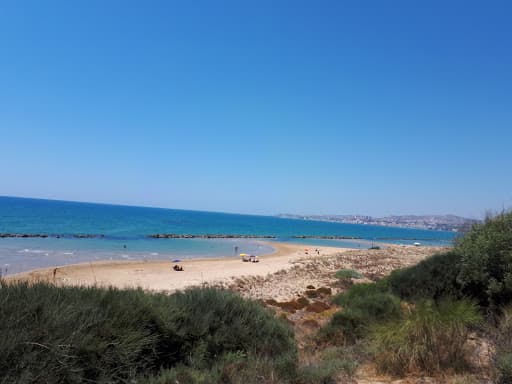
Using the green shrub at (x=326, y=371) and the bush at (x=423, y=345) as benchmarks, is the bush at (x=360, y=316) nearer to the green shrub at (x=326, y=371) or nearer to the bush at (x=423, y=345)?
the bush at (x=423, y=345)

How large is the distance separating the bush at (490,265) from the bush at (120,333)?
5323 millimetres

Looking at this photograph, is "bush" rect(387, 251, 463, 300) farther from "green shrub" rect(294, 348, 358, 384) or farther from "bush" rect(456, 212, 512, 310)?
"green shrub" rect(294, 348, 358, 384)

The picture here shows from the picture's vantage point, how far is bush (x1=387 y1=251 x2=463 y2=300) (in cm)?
973

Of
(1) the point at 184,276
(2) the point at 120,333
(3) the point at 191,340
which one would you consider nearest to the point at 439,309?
(3) the point at 191,340

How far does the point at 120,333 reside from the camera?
14.3ft

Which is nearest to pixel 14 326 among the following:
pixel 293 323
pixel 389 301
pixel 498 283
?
pixel 293 323

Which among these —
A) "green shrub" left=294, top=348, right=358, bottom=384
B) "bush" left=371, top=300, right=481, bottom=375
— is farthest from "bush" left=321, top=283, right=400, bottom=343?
"green shrub" left=294, top=348, right=358, bottom=384

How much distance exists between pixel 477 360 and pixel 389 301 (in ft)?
13.0

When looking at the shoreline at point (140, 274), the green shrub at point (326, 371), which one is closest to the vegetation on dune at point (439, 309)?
the green shrub at point (326, 371)

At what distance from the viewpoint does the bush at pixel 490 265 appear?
27.2ft

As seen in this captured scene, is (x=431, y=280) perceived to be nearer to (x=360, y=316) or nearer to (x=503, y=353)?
(x=360, y=316)

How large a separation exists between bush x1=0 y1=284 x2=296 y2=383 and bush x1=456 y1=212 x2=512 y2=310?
5.32 meters

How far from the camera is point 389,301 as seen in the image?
30.4ft

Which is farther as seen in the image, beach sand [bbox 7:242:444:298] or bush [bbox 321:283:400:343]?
beach sand [bbox 7:242:444:298]
